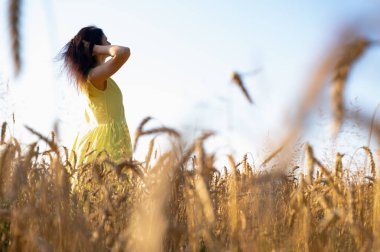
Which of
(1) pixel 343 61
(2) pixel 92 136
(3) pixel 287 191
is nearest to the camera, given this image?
(1) pixel 343 61

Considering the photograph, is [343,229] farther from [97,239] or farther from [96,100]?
[96,100]

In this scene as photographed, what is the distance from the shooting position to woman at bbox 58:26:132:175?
3.17m

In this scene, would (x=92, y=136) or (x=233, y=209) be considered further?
(x=92, y=136)

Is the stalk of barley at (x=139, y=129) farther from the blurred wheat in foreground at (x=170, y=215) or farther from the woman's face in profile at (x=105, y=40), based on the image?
the woman's face in profile at (x=105, y=40)

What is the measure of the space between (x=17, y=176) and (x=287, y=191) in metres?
1.35

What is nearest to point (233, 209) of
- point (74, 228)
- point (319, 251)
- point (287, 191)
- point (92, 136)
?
point (319, 251)

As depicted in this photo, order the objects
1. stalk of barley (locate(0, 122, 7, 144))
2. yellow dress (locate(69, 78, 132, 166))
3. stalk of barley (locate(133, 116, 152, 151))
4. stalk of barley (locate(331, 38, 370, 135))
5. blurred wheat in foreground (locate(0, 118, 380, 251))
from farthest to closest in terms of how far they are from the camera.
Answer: yellow dress (locate(69, 78, 132, 166)), stalk of barley (locate(0, 122, 7, 144)), stalk of barley (locate(133, 116, 152, 151)), blurred wheat in foreground (locate(0, 118, 380, 251)), stalk of barley (locate(331, 38, 370, 135))

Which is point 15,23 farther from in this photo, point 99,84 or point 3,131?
point 99,84

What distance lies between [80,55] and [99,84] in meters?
0.27

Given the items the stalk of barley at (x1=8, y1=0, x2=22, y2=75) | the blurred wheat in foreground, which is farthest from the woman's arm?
the stalk of barley at (x1=8, y1=0, x2=22, y2=75)

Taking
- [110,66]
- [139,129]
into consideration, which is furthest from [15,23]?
[110,66]

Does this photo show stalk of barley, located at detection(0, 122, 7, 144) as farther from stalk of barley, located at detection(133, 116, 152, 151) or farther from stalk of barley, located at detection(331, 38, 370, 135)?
stalk of barley, located at detection(331, 38, 370, 135)

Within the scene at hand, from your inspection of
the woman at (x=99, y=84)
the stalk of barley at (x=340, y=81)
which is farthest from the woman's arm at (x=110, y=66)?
the stalk of barley at (x=340, y=81)

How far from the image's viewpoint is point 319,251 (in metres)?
1.37
